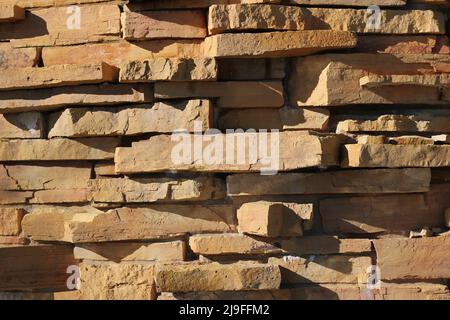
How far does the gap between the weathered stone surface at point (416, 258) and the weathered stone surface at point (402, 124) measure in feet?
2.16

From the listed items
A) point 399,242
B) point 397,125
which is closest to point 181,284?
point 399,242

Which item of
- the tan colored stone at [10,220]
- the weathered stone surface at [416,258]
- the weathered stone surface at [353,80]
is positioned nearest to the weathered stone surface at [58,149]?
the tan colored stone at [10,220]

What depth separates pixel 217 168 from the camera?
136 inches

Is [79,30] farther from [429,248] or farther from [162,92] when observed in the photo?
[429,248]

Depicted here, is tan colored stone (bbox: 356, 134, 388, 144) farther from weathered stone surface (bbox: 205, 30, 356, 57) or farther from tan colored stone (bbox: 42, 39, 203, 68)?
tan colored stone (bbox: 42, 39, 203, 68)

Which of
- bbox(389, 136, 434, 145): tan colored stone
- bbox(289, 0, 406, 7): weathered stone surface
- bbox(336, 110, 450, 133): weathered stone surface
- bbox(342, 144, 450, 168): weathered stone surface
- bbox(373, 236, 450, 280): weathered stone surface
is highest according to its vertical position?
bbox(289, 0, 406, 7): weathered stone surface

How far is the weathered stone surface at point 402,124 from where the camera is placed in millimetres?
3514

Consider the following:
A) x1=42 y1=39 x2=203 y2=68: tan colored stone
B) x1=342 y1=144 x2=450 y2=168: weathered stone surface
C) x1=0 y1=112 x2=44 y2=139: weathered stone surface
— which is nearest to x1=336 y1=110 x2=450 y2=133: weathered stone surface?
x1=342 y1=144 x2=450 y2=168: weathered stone surface

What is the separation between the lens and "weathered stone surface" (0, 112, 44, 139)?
3.71 m

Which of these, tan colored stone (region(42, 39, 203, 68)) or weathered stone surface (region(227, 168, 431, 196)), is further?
tan colored stone (region(42, 39, 203, 68))

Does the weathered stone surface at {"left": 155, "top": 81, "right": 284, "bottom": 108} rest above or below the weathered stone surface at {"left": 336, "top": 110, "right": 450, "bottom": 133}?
above

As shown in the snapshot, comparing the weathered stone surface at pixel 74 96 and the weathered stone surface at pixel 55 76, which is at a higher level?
the weathered stone surface at pixel 55 76

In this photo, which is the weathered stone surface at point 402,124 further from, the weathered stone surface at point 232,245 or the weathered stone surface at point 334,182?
the weathered stone surface at point 232,245

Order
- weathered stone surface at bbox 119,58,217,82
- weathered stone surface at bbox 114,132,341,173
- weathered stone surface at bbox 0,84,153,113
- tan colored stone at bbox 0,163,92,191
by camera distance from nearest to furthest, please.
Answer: weathered stone surface at bbox 114,132,341,173 < weathered stone surface at bbox 119,58,217,82 < weathered stone surface at bbox 0,84,153,113 < tan colored stone at bbox 0,163,92,191
